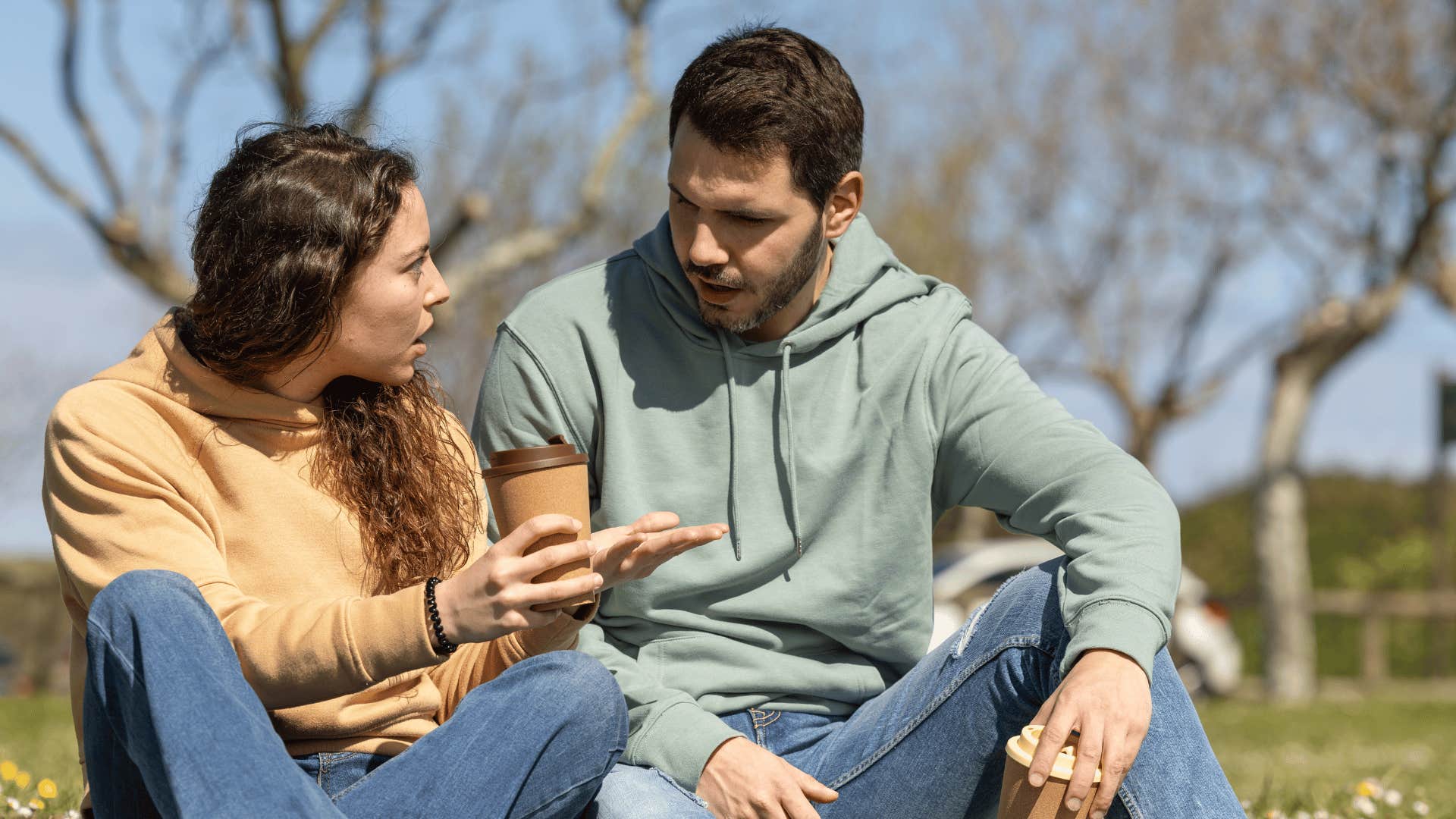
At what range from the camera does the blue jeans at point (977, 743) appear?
236cm

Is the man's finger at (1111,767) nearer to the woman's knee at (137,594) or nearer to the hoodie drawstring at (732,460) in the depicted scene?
the hoodie drawstring at (732,460)

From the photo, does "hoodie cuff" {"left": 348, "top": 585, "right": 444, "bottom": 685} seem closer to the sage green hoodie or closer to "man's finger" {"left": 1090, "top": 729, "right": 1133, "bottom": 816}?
the sage green hoodie

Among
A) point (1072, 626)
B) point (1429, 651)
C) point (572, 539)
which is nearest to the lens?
point (572, 539)

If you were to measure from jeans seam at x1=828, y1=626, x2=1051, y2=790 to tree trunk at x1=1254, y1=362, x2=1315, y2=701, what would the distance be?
476 inches

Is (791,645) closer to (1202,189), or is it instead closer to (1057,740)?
(1057,740)

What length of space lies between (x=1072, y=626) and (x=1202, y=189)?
1425 cm

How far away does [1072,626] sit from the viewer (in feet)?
7.97

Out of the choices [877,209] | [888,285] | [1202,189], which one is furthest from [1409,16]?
[888,285]

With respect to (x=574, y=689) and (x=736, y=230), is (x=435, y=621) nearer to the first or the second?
(x=574, y=689)

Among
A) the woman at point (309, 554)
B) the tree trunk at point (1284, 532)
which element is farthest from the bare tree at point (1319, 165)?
the woman at point (309, 554)

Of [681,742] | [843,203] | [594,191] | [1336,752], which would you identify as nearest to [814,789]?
[681,742]

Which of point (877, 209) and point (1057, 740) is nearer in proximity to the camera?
point (1057, 740)

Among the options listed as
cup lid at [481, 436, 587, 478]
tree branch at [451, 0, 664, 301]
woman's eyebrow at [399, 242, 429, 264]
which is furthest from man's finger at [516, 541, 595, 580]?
tree branch at [451, 0, 664, 301]

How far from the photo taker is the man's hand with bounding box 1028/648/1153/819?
7.24 ft
